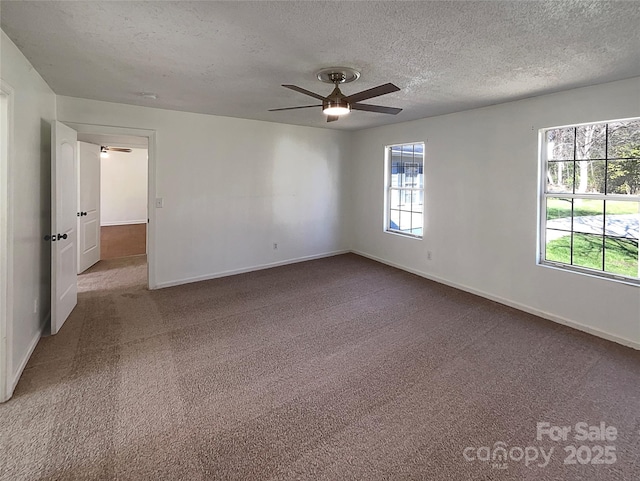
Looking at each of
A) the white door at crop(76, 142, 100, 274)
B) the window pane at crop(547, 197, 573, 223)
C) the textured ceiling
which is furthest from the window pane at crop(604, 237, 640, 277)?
the white door at crop(76, 142, 100, 274)

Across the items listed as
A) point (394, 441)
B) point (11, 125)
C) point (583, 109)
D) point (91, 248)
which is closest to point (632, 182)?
point (583, 109)

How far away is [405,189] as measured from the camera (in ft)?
18.3

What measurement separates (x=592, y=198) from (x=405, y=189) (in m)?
2.62

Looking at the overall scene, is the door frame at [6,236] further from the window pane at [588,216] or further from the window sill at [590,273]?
the window pane at [588,216]

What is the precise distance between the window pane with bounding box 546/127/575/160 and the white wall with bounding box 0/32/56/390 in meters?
4.72

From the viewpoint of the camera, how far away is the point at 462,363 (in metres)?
2.70

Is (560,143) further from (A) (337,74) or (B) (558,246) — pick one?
(A) (337,74)

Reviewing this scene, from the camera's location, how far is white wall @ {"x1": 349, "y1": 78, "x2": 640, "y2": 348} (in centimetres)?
314

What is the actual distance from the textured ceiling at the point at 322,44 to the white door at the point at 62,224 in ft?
1.95

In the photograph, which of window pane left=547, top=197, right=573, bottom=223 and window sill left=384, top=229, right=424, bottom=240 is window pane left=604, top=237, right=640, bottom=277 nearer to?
window pane left=547, top=197, right=573, bottom=223

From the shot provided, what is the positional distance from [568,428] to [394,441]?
1064mm

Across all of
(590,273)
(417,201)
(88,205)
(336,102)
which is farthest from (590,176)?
(88,205)

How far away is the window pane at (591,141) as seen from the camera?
128 inches

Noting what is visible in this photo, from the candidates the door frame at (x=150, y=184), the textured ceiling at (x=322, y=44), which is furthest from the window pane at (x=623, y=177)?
the door frame at (x=150, y=184)
